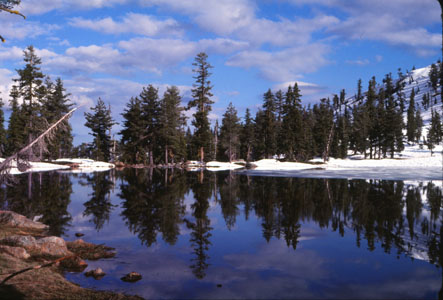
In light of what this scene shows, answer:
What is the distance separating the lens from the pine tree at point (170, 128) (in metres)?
60.6

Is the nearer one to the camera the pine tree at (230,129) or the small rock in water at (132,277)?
the small rock in water at (132,277)

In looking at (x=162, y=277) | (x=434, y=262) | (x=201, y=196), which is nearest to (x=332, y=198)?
(x=201, y=196)

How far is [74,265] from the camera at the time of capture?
8.16 metres

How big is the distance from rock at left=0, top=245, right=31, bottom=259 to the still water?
1.42 m

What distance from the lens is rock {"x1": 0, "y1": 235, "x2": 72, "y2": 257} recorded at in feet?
28.1

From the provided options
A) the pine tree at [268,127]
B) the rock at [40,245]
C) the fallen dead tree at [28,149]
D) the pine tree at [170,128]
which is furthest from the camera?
the pine tree at [268,127]

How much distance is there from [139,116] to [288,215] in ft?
171

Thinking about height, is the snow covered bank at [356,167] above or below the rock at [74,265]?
above

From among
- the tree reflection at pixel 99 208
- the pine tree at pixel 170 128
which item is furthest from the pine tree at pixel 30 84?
the tree reflection at pixel 99 208

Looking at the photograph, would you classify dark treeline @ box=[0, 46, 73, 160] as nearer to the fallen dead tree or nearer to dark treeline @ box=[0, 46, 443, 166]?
dark treeline @ box=[0, 46, 443, 166]

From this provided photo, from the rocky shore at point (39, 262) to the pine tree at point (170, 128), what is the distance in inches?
1921

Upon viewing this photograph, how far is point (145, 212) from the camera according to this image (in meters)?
15.9

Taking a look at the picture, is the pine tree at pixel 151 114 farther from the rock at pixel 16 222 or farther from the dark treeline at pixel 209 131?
the rock at pixel 16 222

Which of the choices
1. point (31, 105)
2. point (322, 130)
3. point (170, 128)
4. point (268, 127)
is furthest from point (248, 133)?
point (31, 105)
